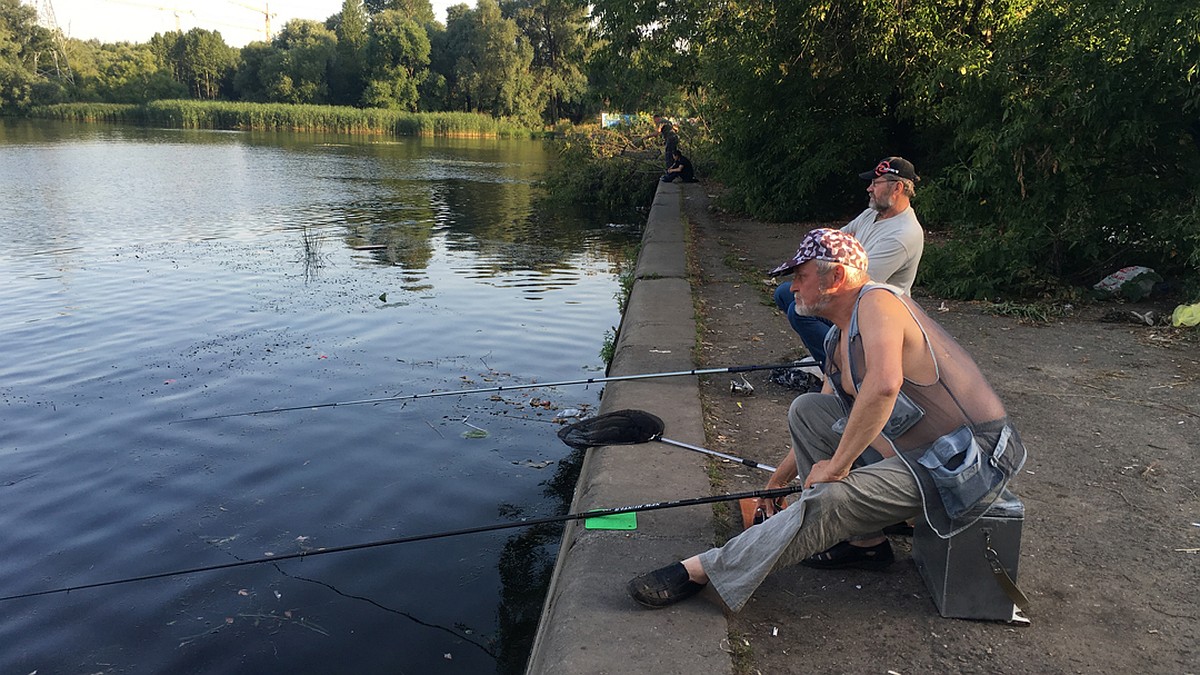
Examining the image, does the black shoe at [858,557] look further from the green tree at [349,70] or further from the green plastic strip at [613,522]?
the green tree at [349,70]

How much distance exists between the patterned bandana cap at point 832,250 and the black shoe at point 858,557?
1155mm

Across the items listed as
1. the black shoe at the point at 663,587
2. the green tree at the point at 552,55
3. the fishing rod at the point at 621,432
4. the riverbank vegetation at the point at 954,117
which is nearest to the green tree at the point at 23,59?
the green tree at the point at 552,55

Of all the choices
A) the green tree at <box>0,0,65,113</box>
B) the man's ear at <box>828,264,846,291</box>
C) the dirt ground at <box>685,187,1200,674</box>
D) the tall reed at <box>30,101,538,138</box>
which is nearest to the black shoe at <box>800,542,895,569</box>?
the dirt ground at <box>685,187,1200,674</box>

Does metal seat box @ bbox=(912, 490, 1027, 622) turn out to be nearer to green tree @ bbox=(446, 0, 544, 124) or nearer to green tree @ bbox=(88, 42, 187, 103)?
green tree @ bbox=(446, 0, 544, 124)

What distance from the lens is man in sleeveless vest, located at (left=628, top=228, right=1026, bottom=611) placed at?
3160 millimetres

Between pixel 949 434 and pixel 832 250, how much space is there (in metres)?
0.78

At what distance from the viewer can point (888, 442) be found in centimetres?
343

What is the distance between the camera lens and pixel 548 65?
79375 mm

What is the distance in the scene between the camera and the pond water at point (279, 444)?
179 inches

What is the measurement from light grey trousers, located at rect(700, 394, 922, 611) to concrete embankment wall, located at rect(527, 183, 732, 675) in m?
0.16

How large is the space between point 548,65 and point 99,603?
259 feet

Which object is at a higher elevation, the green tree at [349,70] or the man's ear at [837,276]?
the green tree at [349,70]

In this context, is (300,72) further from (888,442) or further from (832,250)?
(888,442)

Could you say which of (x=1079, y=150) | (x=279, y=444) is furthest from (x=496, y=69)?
(x=279, y=444)
